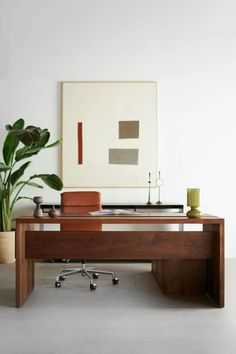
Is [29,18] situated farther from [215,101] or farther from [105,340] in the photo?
[105,340]

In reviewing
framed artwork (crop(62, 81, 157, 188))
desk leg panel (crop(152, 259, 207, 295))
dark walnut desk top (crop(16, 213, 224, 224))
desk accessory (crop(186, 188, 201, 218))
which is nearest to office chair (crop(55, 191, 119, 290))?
desk leg panel (crop(152, 259, 207, 295))

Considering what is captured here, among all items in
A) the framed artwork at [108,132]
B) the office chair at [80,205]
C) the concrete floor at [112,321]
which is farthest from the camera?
the framed artwork at [108,132]

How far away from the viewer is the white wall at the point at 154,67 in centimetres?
533

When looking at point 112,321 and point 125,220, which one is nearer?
A: point 112,321

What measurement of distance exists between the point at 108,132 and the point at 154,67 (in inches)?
42.3

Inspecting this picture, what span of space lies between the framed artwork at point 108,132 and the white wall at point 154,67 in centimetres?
13

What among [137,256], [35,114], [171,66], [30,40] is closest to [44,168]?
[35,114]

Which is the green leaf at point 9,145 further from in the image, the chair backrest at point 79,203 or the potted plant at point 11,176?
the chair backrest at point 79,203

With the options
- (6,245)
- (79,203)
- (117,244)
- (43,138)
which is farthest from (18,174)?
(117,244)

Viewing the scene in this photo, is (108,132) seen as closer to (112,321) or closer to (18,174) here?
(18,174)

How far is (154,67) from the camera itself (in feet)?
17.5

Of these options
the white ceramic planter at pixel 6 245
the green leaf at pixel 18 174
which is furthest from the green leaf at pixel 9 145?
the white ceramic planter at pixel 6 245

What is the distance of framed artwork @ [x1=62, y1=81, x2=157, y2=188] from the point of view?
5.32 metres

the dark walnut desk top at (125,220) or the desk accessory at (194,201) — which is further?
the desk accessory at (194,201)
